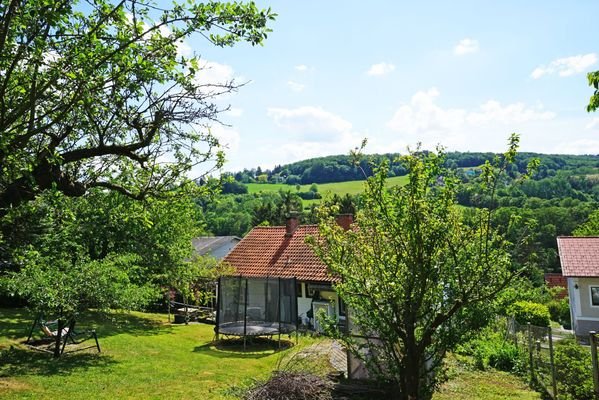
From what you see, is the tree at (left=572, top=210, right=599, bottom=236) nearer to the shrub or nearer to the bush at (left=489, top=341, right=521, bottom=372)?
the bush at (left=489, top=341, right=521, bottom=372)

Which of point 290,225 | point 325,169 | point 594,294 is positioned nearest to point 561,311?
point 594,294

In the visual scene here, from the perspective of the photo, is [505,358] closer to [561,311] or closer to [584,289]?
[584,289]

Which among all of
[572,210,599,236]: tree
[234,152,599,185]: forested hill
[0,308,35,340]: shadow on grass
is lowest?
[0,308,35,340]: shadow on grass

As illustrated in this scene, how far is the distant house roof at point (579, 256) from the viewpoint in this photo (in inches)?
981

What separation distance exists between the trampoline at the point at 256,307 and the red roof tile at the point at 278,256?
15.8 feet

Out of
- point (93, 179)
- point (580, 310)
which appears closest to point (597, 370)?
point (93, 179)

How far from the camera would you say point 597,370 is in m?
8.50

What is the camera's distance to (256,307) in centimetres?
1834

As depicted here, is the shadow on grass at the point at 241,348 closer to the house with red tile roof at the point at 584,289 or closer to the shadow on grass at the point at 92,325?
the shadow on grass at the point at 92,325

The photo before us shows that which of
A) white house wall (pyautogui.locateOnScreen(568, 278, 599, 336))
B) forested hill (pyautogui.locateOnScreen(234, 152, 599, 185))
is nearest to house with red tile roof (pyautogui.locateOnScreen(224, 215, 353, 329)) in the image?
white house wall (pyautogui.locateOnScreen(568, 278, 599, 336))

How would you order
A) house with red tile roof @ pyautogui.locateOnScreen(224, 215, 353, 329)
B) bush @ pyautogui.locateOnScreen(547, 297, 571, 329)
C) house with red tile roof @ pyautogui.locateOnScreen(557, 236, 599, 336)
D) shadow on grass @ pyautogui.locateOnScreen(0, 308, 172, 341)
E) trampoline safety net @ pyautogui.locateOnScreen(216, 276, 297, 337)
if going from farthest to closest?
bush @ pyautogui.locateOnScreen(547, 297, 571, 329), house with red tile roof @ pyautogui.locateOnScreen(557, 236, 599, 336), house with red tile roof @ pyautogui.locateOnScreen(224, 215, 353, 329), trampoline safety net @ pyautogui.locateOnScreen(216, 276, 297, 337), shadow on grass @ pyautogui.locateOnScreen(0, 308, 172, 341)

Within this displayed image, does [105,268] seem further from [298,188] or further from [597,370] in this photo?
[298,188]

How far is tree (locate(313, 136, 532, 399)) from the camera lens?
7.13 m

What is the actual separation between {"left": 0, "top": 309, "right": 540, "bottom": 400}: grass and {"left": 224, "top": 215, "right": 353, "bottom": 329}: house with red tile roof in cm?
424
